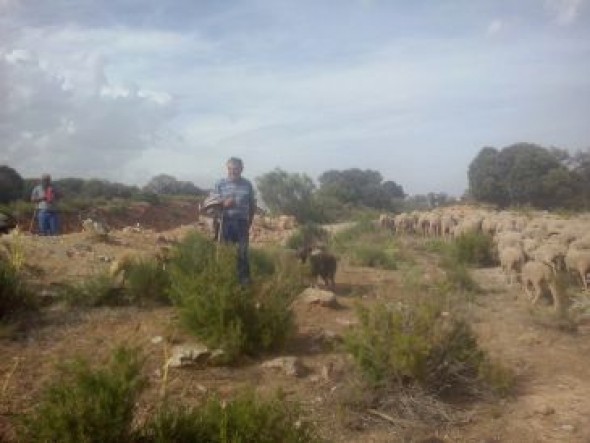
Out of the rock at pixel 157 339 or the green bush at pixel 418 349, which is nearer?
the green bush at pixel 418 349

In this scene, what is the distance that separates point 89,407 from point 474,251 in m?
13.5

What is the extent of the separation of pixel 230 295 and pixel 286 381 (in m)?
1.27

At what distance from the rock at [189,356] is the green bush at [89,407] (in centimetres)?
200

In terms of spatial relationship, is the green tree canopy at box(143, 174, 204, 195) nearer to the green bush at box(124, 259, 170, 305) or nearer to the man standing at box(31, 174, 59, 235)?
the man standing at box(31, 174, 59, 235)

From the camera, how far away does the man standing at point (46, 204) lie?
14.7 m

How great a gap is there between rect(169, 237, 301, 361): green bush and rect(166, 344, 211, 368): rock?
0.58 feet

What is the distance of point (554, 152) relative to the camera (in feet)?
160

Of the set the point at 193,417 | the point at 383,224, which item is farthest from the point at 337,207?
the point at 193,417

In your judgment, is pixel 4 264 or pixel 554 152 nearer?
pixel 4 264

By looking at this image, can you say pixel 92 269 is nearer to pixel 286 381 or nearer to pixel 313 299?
pixel 313 299

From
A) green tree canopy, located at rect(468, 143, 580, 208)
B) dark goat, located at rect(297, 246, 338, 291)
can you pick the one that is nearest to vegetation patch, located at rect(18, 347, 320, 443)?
dark goat, located at rect(297, 246, 338, 291)

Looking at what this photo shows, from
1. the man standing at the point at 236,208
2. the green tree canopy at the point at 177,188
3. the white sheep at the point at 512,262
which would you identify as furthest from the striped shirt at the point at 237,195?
the green tree canopy at the point at 177,188

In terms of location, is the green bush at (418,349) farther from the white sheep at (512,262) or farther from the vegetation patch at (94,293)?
the white sheep at (512,262)

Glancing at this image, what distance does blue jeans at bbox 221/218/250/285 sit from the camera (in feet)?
31.4
